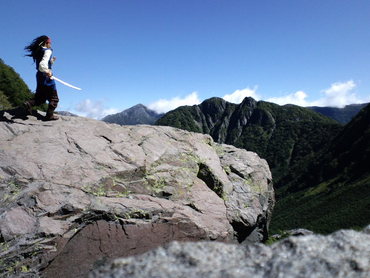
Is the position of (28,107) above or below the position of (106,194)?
above

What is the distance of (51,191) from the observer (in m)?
11.2

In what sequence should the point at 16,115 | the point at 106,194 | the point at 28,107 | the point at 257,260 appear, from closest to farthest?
the point at 257,260
the point at 106,194
the point at 16,115
the point at 28,107

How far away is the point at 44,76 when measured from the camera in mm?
15414

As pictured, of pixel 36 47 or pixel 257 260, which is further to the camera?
pixel 36 47

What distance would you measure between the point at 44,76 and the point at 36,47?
183 centimetres

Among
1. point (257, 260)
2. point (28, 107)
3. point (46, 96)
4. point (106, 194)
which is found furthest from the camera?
point (46, 96)

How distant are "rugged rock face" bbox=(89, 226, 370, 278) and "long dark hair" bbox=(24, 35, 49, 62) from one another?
1489cm

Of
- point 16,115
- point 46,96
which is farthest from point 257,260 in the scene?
point 46,96

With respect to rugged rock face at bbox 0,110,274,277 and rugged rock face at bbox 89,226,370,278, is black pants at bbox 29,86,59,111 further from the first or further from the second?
rugged rock face at bbox 89,226,370,278

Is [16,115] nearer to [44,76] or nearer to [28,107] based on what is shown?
[28,107]

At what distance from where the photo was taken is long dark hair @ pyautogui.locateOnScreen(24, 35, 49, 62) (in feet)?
51.7

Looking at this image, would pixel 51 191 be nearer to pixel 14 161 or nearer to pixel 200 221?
pixel 14 161

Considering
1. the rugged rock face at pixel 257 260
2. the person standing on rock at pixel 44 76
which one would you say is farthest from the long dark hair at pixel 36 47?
the rugged rock face at pixel 257 260

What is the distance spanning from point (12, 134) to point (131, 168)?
216 inches
